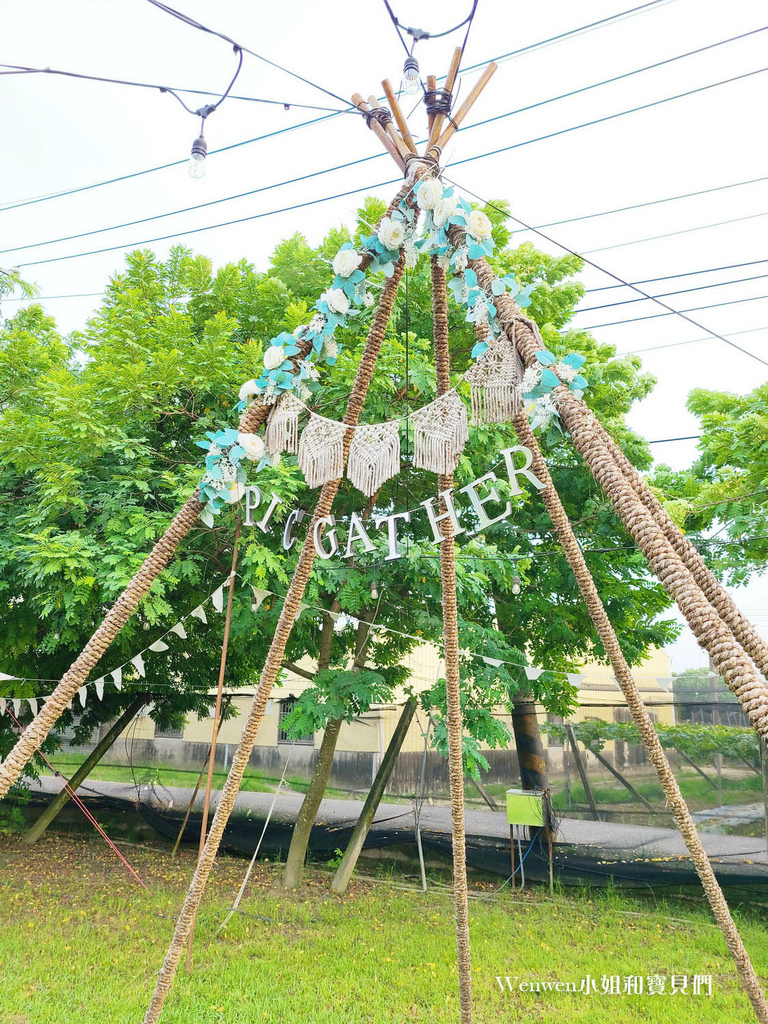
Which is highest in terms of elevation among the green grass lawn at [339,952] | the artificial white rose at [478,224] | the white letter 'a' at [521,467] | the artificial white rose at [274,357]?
the artificial white rose at [478,224]

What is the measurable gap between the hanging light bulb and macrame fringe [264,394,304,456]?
1.12 meters

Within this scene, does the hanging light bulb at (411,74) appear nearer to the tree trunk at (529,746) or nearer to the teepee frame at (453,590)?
the teepee frame at (453,590)

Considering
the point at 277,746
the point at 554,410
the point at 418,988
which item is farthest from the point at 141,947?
the point at 277,746

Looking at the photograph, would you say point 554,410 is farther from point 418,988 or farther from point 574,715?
point 574,715

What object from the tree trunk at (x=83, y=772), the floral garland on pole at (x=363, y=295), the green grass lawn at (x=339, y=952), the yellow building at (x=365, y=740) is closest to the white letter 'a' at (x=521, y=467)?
the floral garland on pole at (x=363, y=295)

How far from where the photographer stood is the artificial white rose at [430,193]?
2.13 m

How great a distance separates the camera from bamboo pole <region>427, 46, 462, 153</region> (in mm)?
2250

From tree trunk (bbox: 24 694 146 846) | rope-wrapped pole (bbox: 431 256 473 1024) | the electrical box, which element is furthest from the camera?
tree trunk (bbox: 24 694 146 846)

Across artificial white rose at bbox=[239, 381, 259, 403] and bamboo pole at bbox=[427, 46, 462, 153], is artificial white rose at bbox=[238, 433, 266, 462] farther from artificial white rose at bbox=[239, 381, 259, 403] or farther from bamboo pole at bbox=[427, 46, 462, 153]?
bamboo pole at bbox=[427, 46, 462, 153]

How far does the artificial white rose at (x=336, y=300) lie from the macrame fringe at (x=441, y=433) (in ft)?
1.39

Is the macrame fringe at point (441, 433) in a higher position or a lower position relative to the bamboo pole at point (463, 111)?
lower

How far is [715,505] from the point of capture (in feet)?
14.9

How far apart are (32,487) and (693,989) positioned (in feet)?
16.7

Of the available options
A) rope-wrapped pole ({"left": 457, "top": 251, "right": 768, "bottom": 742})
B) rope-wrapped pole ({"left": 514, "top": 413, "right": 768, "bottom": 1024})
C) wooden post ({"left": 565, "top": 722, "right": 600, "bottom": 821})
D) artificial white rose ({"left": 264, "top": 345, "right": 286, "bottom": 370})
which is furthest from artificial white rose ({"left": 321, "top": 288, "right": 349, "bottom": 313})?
wooden post ({"left": 565, "top": 722, "right": 600, "bottom": 821})
